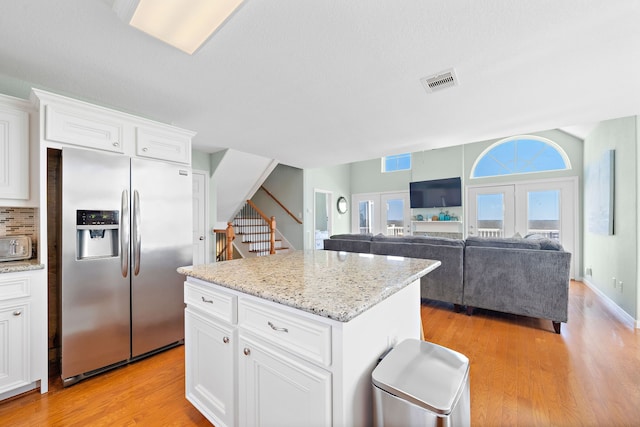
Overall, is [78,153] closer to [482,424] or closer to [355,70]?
[355,70]

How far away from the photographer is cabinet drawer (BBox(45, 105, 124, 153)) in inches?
75.2

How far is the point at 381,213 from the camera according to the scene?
774 centimetres

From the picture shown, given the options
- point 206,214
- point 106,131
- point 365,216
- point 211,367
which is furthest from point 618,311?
point 206,214

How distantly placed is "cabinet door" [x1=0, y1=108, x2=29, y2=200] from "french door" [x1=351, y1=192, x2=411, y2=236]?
22.9ft

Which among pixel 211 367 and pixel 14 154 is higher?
pixel 14 154

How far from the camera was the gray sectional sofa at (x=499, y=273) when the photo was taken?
2.72 metres

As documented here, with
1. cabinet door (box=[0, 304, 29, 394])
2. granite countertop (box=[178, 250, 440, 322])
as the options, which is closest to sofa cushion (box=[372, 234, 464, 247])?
granite countertop (box=[178, 250, 440, 322])

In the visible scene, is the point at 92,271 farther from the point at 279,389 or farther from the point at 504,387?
the point at 504,387

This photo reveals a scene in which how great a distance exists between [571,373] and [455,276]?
1334mm

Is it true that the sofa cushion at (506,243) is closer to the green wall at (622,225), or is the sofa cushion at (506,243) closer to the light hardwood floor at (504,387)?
the light hardwood floor at (504,387)

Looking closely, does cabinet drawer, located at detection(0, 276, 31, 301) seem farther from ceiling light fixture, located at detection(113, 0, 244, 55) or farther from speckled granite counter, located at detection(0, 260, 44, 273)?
ceiling light fixture, located at detection(113, 0, 244, 55)

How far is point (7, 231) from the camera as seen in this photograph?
6.98ft

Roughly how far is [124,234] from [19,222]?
0.89 metres

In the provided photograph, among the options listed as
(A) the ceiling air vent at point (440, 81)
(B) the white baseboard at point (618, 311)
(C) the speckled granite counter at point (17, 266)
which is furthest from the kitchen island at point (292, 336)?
(B) the white baseboard at point (618, 311)
